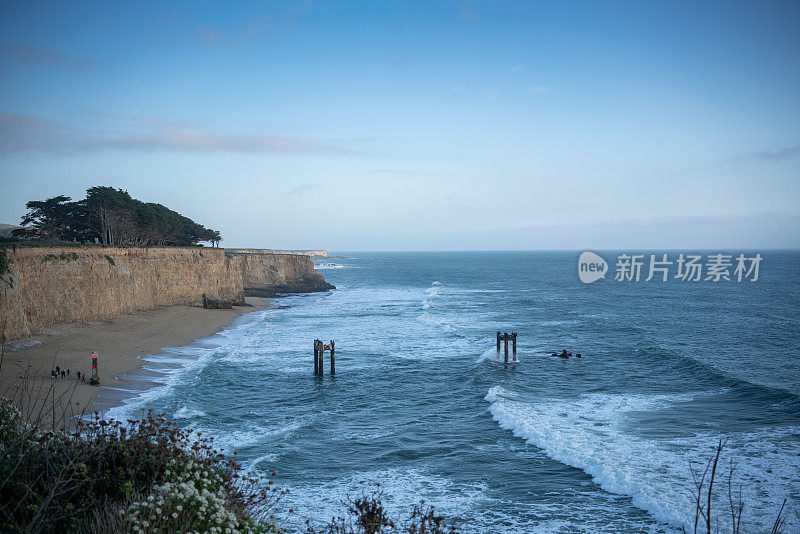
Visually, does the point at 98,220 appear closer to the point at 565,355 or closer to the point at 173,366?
the point at 173,366

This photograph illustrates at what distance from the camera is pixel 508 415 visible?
2103cm

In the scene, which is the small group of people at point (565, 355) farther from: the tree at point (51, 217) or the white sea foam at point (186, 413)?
the tree at point (51, 217)

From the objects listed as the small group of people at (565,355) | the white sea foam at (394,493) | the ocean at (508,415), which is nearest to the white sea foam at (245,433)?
the ocean at (508,415)

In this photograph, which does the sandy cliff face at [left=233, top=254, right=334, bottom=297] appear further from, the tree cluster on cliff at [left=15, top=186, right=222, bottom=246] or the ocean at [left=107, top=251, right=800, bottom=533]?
the ocean at [left=107, top=251, right=800, bottom=533]

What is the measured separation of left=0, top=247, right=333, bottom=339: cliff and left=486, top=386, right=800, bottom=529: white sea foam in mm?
24248

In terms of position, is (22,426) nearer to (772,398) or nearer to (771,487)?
(771,487)

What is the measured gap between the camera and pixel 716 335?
131 ft

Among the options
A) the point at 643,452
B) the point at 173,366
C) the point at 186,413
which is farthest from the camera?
the point at 173,366

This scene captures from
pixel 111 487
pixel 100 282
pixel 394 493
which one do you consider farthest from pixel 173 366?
pixel 111 487

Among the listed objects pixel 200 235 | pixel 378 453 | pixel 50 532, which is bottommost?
pixel 378 453

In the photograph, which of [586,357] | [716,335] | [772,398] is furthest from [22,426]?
[716,335]

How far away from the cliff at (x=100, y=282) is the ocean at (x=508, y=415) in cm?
820

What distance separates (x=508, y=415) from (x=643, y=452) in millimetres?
5341

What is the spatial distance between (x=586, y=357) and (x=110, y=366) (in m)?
27.5
